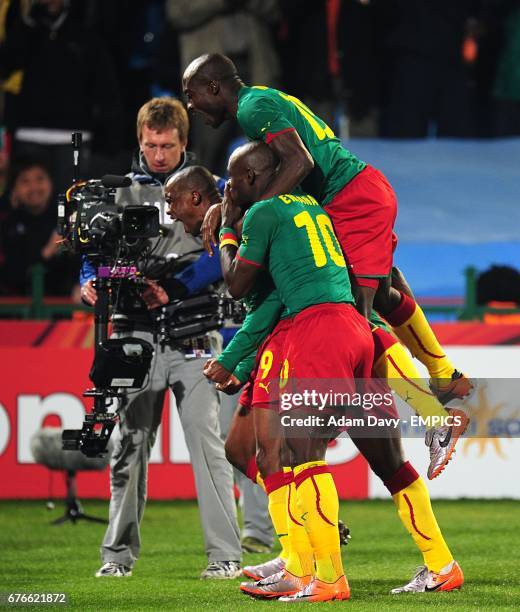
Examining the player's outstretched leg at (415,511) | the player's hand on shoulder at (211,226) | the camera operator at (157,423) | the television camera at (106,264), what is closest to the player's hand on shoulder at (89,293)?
the camera operator at (157,423)

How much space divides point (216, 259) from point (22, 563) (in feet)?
6.26

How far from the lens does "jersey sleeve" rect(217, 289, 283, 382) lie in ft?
20.5

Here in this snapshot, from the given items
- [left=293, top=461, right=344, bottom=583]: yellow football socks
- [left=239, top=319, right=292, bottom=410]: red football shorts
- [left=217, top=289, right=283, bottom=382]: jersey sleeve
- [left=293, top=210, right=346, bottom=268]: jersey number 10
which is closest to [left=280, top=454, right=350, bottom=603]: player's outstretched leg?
[left=293, top=461, right=344, bottom=583]: yellow football socks

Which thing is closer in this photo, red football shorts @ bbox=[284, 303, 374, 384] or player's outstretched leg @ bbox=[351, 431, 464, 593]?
red football shorts @ bbox=[284, 303, 374, 384]

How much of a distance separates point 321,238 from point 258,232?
0.85 ft

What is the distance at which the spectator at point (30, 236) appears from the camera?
11586 mm

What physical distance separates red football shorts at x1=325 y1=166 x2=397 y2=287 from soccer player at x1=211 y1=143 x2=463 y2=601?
300 mm

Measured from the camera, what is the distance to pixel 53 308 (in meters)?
10.5

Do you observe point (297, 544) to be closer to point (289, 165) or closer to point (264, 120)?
point (289, 165)

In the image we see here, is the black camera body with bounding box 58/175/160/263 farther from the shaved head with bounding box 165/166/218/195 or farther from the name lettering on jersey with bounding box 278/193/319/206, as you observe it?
the name lettering on jersey with bounding box 278/193/319/206

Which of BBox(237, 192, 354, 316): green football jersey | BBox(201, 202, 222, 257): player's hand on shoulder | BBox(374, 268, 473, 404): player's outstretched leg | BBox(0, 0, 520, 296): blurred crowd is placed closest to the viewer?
BBox(237, 192, 354, 316): green football jersey

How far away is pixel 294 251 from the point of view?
6.07 meters

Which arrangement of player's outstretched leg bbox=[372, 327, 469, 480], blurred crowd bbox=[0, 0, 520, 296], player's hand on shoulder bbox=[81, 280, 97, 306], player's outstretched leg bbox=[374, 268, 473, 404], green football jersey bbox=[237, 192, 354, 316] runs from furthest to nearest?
1. blurred crowd bbox=[0, 0, 520, 296]
2. player's hand on shoulder bbox=[81, 280, 97, 306]
3. player's outstretched leg bbox=[374, 268, 473, 404]
4. player's outstretched leg bbox=[372, 327, 469, 480]
5. green football jersey bbox=[237, 192, 354, 316]

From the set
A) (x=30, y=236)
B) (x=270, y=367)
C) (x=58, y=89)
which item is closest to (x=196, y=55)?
(x=58, y=89)
